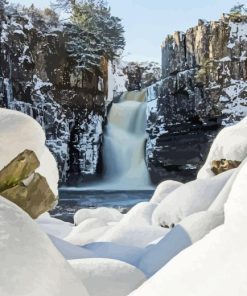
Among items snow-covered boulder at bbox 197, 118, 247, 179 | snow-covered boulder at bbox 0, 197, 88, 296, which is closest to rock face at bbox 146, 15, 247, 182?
snow-covered boulder at bbox 197, 118, 247, 179

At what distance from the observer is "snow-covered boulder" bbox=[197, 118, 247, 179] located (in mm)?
3828

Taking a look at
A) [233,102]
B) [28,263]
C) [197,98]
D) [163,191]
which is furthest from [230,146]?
[197,98]

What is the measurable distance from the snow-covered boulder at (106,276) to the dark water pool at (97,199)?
9158 millimetres

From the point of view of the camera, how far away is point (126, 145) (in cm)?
1326

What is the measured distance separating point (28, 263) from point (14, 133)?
19.9 inches

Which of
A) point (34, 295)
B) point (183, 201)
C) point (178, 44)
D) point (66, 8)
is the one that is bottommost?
point (183, 201)

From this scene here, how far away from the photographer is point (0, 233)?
0.38 m

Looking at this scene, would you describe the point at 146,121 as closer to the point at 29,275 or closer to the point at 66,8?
the point at 66,8

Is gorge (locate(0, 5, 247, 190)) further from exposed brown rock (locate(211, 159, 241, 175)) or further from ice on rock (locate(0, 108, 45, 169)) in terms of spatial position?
ice on rock (locate(0, 108, 45, 169))

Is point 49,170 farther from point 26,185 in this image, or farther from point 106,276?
point 106,276

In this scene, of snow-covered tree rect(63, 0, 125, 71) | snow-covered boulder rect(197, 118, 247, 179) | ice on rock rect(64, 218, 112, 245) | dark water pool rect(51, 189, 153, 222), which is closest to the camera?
ice on rock rect(64, 218, 112, 245)

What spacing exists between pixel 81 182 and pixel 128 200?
134cm

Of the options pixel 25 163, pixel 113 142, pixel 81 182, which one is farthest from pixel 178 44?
pixel 25 163

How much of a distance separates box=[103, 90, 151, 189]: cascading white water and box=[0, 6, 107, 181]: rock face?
0.48 meters
